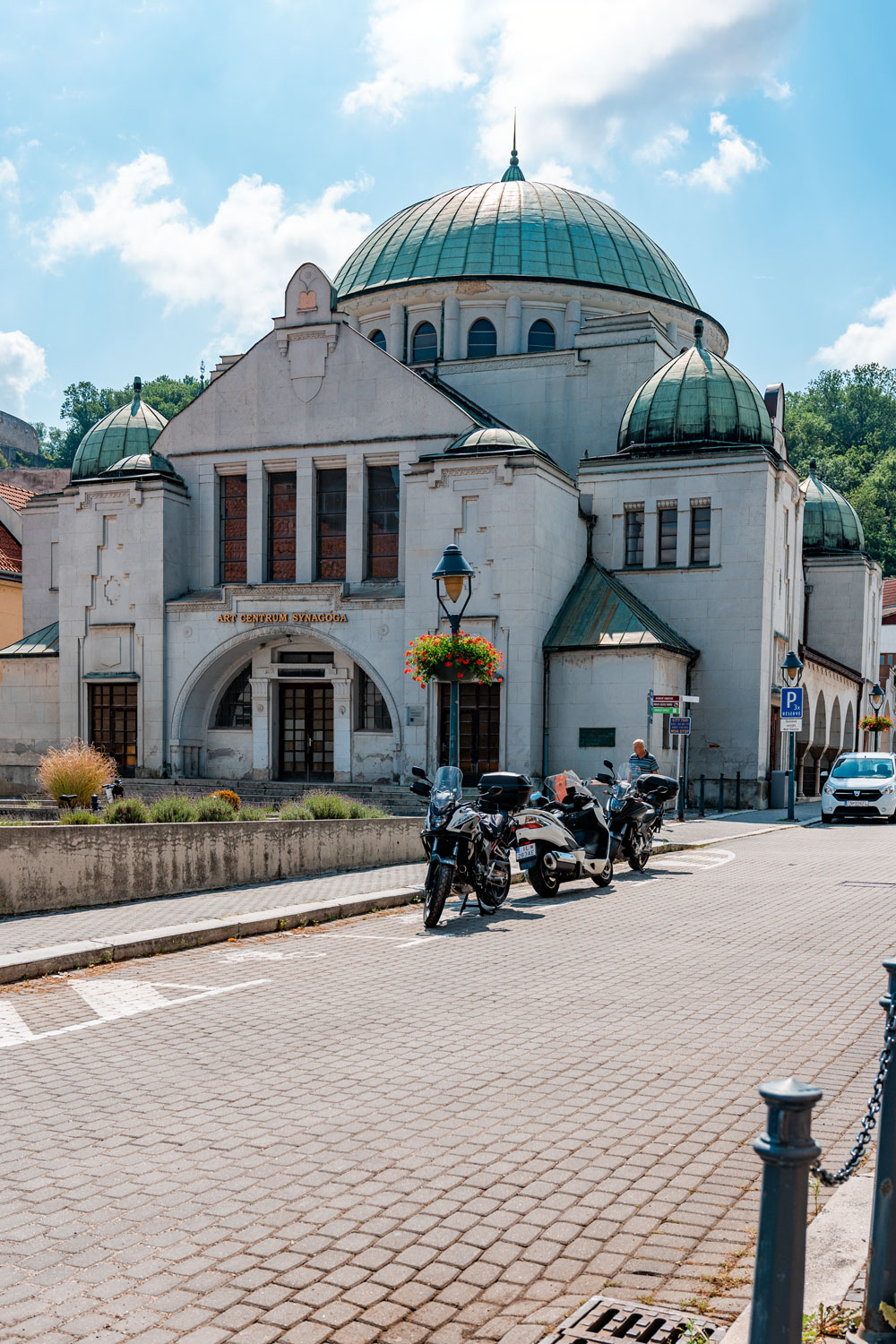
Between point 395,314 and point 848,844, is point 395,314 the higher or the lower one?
the higher one

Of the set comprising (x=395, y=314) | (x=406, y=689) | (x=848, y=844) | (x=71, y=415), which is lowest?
(x=848, y=844)

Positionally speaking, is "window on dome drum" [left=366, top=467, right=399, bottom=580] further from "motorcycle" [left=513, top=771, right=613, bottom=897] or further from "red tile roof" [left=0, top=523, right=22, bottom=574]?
"motorcycle" [left=513, top=771, right=613, bottom=897]

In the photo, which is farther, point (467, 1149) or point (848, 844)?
point (848, 844)

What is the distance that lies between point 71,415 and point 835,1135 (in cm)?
12431

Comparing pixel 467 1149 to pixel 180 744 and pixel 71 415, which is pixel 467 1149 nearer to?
pixel 180 744

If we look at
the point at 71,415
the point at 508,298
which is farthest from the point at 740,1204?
the point at 71,415

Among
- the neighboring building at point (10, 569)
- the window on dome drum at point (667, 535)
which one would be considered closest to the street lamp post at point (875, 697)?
the window on dome drum at point (667, 535)

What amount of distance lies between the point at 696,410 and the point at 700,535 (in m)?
3.55

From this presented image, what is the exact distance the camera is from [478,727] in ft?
110

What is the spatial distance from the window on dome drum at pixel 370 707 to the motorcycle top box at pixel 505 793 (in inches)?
879

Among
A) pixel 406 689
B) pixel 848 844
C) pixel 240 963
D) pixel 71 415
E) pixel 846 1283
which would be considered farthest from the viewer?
pixel 71 415

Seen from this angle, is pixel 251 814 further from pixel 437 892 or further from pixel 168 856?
pixel 437 892

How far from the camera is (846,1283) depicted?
3.85 metres

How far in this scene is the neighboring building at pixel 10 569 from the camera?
157ft
